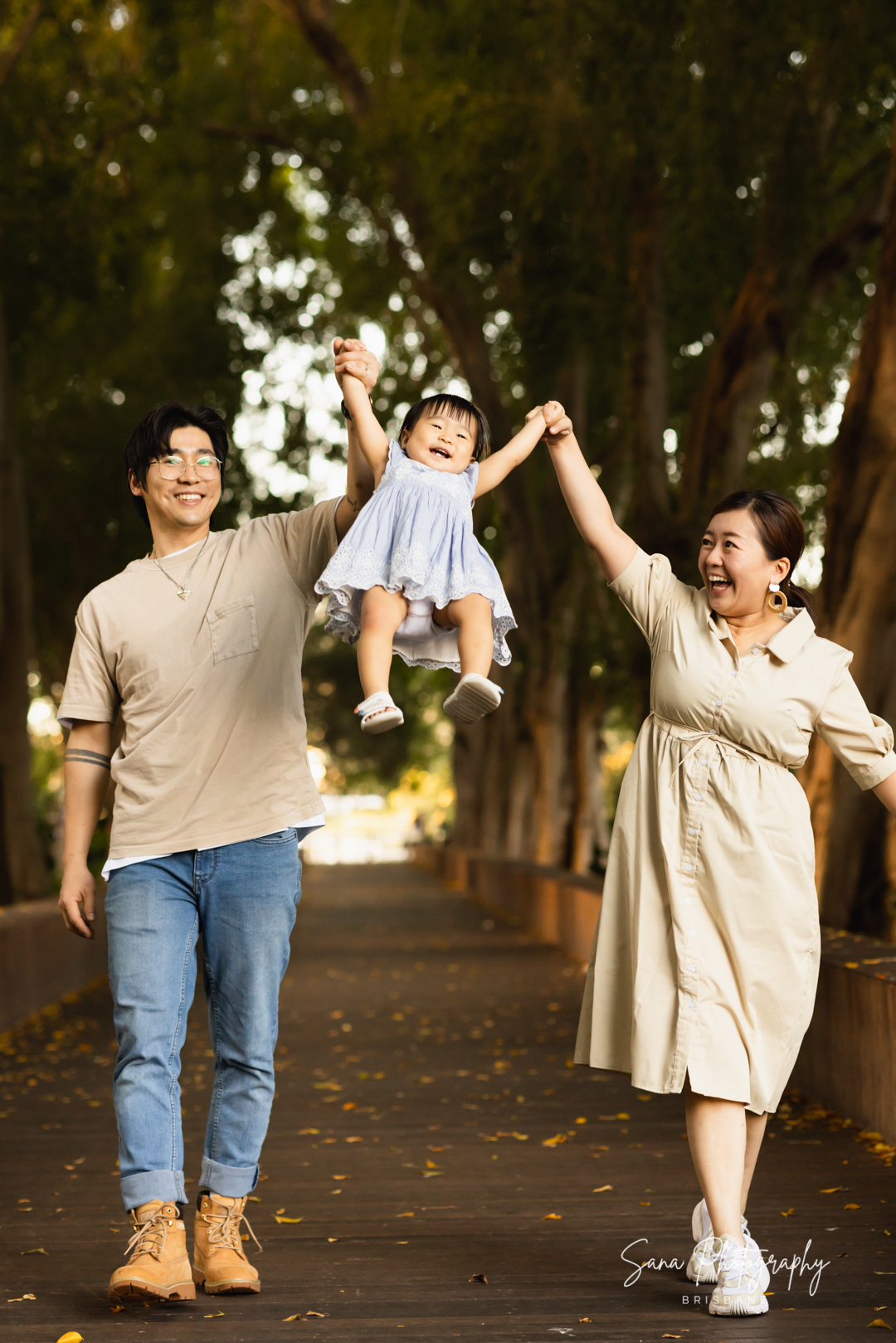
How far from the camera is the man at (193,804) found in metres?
4.21

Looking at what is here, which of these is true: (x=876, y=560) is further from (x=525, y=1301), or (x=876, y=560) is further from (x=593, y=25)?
(x=525, y=1301)

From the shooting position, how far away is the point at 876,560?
9234 millimetres

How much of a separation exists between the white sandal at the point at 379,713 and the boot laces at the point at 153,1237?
1388 millimetres

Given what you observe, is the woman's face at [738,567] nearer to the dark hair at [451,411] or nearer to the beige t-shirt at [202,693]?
the dark hair at [451,411]

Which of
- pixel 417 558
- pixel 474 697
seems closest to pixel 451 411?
pixel 417 558

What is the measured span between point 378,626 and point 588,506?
2.57 feet

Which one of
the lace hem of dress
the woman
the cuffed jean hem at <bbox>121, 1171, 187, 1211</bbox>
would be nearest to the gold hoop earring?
the woman

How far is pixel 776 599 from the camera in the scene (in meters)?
4.41

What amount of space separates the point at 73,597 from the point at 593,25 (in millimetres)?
14309

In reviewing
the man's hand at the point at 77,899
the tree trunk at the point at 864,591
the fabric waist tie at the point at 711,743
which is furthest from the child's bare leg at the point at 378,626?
the tree trunk at the point at 864,591

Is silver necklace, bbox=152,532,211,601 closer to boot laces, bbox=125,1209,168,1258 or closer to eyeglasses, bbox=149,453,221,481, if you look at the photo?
eyeglasses, bbox=149,453,221,481

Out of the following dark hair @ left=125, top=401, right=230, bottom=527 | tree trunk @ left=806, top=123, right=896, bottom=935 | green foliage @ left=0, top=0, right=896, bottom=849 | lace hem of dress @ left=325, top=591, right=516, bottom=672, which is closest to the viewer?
lace hem of dress @ left=325, top=591, right=516, bottom=672

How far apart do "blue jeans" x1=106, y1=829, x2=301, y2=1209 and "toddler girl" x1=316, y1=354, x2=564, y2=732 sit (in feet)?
1.99

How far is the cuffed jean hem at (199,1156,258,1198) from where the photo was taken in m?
4.32
